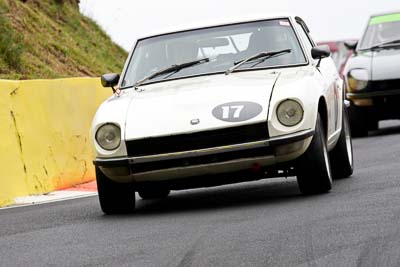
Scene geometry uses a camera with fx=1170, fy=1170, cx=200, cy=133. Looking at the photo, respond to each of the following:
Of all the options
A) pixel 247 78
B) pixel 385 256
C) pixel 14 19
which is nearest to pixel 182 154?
pixel 247 78

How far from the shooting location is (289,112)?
26.3 feet

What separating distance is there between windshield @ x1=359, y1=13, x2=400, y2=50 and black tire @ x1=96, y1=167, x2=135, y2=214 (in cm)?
797

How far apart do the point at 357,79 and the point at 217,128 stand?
25.1 feet

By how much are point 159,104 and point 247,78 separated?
0.75m

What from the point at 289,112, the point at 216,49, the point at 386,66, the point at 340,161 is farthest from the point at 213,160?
the point at 386,66

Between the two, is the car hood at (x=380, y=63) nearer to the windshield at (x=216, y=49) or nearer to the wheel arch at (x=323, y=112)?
the windshield at (x=216, y=49)

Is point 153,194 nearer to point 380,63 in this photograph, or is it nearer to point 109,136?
point 109,136

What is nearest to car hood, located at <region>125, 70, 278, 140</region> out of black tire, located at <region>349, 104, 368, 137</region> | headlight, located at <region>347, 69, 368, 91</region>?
headlight, located at <region>347, 69, 368, 91</region>

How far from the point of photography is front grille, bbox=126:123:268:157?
26.0ft

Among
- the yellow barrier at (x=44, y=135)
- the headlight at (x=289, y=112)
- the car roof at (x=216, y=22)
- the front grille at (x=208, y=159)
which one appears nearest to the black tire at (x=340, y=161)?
the car roof at (x=216, y=22)

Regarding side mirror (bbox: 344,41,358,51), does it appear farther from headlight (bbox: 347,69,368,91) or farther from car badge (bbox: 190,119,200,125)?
car badge (bbox: 190,119,200,125)

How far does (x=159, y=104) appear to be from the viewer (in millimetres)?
8328

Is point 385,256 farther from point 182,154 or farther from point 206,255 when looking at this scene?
point 182,154

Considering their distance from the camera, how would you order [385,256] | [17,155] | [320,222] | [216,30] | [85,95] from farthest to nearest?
[85,95] < [17,155] < [216,30] < [320,222] < [385,256]
